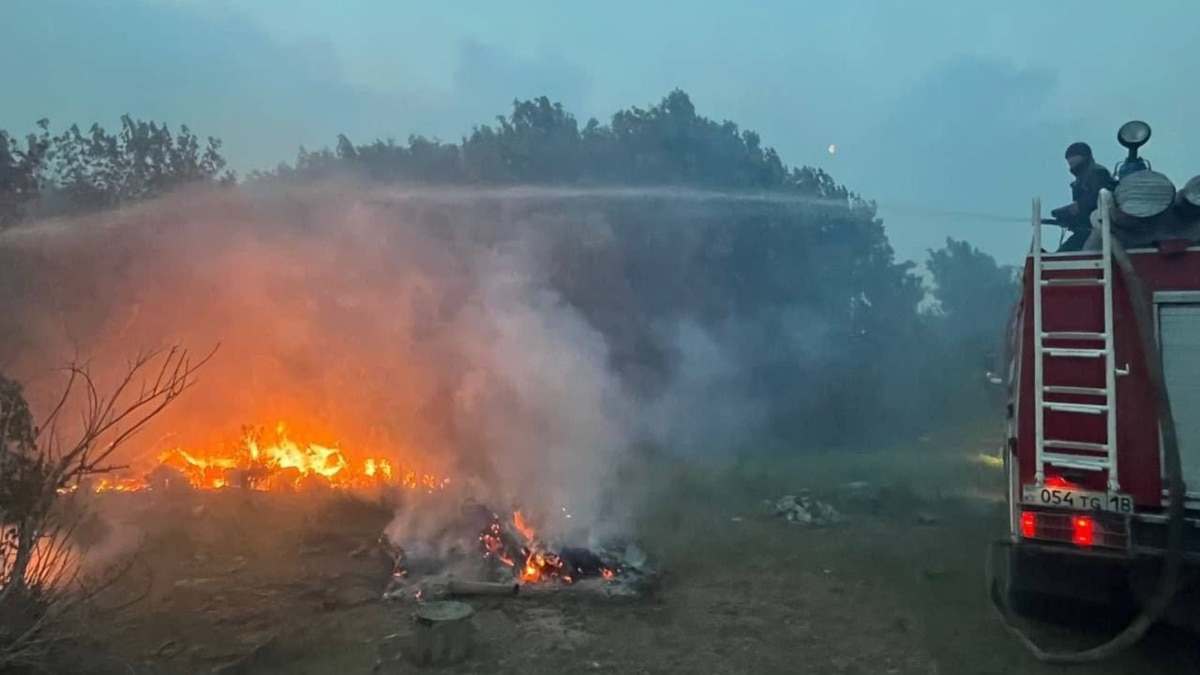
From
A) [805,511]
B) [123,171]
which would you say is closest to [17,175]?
[123,171]

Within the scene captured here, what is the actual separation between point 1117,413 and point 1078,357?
47cm

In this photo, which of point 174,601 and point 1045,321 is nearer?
point 1045,321

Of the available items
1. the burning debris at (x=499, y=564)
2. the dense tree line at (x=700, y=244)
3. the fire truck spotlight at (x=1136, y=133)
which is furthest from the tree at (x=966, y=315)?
the burning debris at (x=499, y=564)

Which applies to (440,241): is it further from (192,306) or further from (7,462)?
(7,462)

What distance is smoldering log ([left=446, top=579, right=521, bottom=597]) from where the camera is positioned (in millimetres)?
8102

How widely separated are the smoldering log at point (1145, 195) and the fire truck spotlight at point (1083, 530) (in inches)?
89.8

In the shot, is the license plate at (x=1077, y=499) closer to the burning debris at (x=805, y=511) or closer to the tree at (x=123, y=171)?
the burning debris at (x=805, y=511)

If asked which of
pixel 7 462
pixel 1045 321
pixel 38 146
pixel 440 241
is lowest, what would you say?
pixel 7 462

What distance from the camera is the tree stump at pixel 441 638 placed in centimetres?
654

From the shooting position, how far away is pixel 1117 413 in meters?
5.82

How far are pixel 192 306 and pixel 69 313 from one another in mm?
1919

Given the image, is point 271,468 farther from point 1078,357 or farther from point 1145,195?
point 1145,195

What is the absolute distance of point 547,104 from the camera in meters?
22.4

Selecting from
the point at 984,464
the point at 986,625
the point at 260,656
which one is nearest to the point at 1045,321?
the point at 986,625
